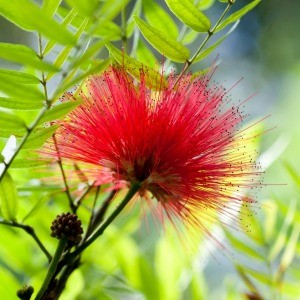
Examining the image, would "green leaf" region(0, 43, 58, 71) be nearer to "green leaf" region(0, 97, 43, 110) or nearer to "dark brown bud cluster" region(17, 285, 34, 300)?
"green leaf" region(0, 97, 43, 110)

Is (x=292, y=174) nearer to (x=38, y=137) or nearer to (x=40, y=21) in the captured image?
(x=38, y=137)

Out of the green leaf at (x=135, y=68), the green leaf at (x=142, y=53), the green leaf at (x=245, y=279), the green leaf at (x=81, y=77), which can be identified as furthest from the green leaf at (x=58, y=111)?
the green leaf at (x=245, y=279)

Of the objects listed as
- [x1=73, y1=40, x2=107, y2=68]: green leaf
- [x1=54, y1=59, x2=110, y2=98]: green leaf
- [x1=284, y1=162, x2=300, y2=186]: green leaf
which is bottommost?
[x1=284, y1=162, x2=300, y2=186]: green leaf

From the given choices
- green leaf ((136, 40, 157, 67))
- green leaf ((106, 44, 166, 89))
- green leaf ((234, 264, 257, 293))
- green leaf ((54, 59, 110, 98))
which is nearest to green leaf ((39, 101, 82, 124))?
green leaf ((54, 59, 110, 98))

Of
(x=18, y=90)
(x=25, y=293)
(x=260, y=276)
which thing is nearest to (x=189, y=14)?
(x=18, y=90)

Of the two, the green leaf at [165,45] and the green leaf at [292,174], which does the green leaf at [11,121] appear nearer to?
the green leaf at [165,45]

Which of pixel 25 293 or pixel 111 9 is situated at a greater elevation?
pixel 111 9
